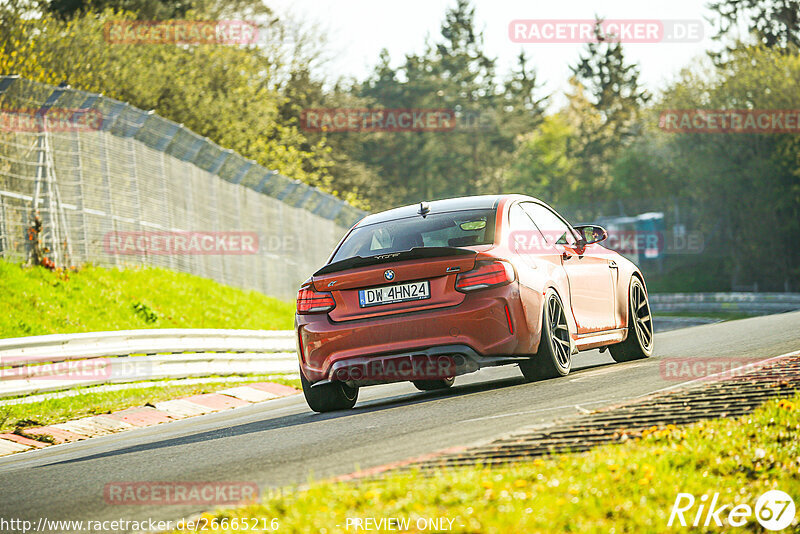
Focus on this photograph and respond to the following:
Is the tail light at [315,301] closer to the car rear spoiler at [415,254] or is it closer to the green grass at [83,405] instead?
the car rear spoiler at [415,254]

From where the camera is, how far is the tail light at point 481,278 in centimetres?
813

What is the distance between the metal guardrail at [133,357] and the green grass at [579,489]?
8085 mm

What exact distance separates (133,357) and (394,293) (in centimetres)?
675

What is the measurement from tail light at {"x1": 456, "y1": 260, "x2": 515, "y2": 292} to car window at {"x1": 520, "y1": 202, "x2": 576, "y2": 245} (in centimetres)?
142

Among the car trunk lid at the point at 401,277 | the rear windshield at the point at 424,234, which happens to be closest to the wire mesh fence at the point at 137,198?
the rear windshield at the point at 424,234

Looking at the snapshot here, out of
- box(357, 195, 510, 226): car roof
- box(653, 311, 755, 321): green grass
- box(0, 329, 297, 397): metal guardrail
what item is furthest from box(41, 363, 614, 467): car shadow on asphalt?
box(653, 311, 755, 321): green grass

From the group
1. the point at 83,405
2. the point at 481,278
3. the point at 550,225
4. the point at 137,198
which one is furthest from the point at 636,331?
the point at 137,198

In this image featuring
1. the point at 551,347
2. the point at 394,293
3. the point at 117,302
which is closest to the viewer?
the point at 394,293

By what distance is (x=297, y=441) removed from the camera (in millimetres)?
7133

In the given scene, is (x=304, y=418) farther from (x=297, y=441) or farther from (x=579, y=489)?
(x=579, y=489)

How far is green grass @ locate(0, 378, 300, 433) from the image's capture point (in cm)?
1151

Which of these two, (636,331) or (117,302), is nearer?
(636,331)

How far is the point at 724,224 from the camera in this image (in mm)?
57562

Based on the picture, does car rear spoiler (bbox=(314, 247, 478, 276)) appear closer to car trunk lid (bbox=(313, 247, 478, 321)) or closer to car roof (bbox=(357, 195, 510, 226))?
car trunk lid (bbox=(313, 247, 478, 321))
